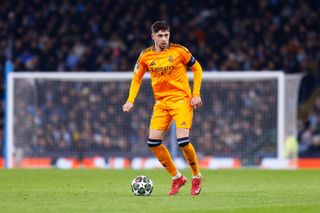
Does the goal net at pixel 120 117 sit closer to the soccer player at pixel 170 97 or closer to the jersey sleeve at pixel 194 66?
the jersey sleeve at pixel 194 66

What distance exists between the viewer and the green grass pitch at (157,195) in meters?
9.84

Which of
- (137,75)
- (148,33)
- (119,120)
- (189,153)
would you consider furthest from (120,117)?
(189,153)

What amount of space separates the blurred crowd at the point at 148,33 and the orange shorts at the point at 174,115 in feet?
47.9

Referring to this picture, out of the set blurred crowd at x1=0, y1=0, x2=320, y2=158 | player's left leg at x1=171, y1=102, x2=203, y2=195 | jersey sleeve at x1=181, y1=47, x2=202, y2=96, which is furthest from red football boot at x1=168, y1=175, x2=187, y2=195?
blurred crowd at x1=0, y1=0, x2=320, y2=158

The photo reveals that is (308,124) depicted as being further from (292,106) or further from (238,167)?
(238,167)

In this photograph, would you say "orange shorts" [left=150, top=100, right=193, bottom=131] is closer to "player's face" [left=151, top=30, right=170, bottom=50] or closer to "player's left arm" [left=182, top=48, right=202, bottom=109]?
"player's left arm" [left=182, top=48, right=202, bottom=109]

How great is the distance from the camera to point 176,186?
11.9 m

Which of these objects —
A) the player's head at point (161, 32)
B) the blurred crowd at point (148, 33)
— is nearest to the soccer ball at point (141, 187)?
the player's head at point (161, 32)

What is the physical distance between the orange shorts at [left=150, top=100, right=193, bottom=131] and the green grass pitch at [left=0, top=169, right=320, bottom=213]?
0.90 meters

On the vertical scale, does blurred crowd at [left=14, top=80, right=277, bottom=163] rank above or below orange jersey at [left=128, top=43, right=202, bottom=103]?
below

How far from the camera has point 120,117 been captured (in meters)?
23.3

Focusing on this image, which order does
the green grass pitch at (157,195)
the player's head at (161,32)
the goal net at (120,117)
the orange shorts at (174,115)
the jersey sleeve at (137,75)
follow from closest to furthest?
the green grass pitch at (157,195), the player's head at (161,32), the orange shorts at (174,115), the jersey sleeve at (137,75), the goal net at (120,117)

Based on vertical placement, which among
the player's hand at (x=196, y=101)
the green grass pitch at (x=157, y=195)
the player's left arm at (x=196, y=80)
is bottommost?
the green grass pitch at (x=157, y=195)

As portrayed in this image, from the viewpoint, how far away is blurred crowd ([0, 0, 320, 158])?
2686 centimetres
